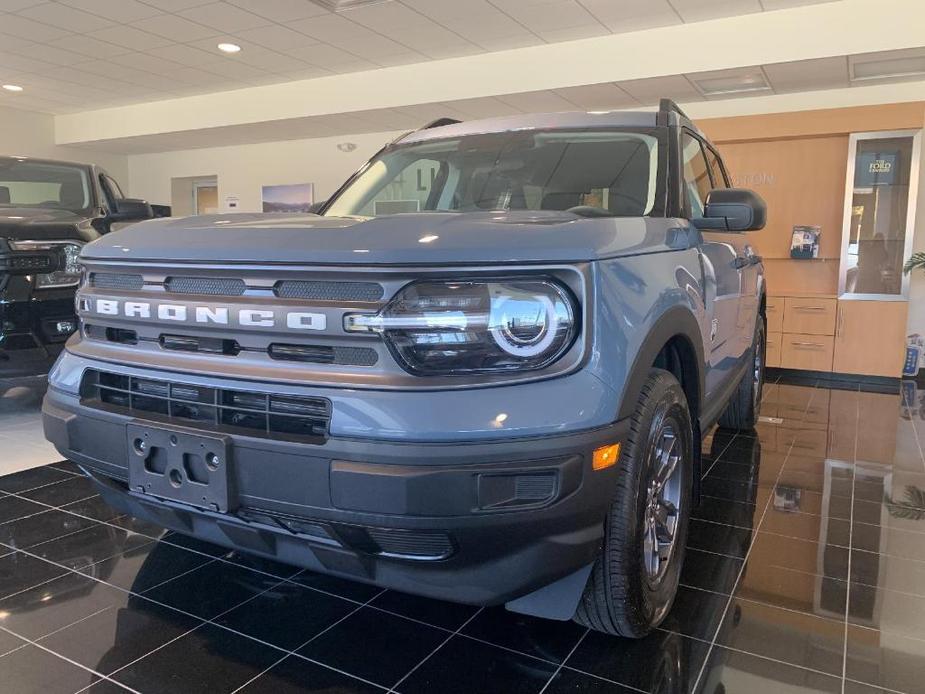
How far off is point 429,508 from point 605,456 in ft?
1.24

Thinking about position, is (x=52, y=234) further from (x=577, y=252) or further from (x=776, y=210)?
(x=776, y=210)

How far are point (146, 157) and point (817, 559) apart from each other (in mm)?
13943

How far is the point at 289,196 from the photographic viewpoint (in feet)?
38.4

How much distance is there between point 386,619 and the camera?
6.64 ft

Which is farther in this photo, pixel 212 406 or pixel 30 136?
pixel 30 136

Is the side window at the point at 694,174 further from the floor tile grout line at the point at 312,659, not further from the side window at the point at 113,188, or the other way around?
the side window at the point at 113,188

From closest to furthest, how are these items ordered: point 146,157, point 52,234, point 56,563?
1. point 56,563
2. point 52,234
3. point 146,157

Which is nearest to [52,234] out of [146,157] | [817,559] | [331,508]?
[331,508]

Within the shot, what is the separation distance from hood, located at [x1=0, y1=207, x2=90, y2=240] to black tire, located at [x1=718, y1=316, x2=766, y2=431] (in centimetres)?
403

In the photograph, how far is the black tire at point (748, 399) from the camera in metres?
4.16

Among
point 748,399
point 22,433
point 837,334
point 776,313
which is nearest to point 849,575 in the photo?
point 748,399

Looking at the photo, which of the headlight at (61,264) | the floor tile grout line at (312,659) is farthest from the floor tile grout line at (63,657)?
the headlight at (61,264)

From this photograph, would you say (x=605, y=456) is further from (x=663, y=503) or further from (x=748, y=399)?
(x=748, y=399)

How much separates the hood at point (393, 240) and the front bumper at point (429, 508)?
1.21 feet
